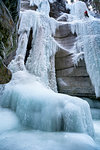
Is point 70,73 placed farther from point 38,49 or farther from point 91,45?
point 38,49

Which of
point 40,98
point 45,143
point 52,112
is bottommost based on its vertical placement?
point 45,143

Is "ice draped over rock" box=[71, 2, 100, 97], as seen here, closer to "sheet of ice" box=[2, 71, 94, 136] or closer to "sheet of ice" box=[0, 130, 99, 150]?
"sheet of ice" box=[2, 71, 94, 136]

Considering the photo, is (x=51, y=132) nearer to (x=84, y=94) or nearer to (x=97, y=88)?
(x=97, y=88)

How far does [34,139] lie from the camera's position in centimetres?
199

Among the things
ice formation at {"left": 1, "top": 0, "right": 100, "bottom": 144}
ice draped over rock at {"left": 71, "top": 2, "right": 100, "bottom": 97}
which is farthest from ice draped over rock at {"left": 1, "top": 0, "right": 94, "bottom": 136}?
ice draped over rock at {"left": 71, "top": 2, "right": 100, "bottom": 97}

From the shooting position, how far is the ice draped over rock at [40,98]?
8.14 ft

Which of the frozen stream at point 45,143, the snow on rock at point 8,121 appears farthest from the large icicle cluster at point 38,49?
the frozen stream at point 45,143

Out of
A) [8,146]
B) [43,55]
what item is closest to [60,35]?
[43,55]

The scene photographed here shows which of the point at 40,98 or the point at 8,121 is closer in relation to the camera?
the point at 8,121

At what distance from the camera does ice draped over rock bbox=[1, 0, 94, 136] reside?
2480mm

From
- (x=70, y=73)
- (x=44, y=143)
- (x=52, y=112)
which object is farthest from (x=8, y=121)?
(x=70, y=73)

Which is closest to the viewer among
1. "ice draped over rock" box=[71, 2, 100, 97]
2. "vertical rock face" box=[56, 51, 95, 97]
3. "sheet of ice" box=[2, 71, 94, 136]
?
"sheet of ice" box=[2, 71, 94, 136]

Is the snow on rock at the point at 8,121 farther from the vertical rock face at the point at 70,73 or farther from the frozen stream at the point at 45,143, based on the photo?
the vertical rock face at the point at 70,73

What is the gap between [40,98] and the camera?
2854 mm
